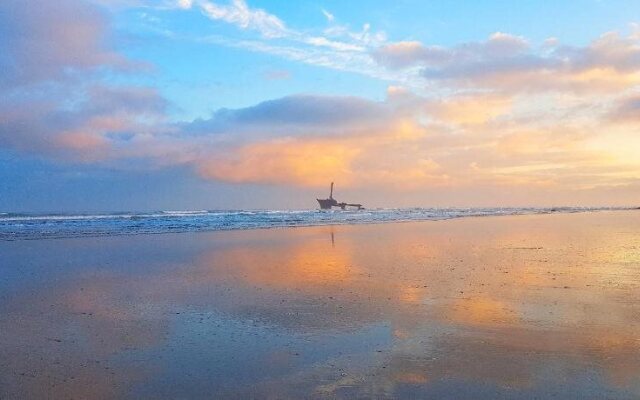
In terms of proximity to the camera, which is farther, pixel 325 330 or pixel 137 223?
pixel 137 223

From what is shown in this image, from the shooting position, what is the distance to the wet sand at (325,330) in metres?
4.96

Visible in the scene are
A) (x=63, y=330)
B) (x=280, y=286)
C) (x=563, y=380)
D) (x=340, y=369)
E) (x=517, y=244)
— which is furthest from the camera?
(x=517, y=244)

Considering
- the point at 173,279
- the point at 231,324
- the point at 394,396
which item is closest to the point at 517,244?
the point at 173,279

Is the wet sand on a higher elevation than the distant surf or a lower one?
lower

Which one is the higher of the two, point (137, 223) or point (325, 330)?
point (137, 223)

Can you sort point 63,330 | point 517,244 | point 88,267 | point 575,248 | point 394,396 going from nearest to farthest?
point 394,396
point 63,330
point 88,267
point 575,248
point 517,244

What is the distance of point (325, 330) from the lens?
6965 millimetres

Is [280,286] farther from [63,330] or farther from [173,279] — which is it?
[63,330]

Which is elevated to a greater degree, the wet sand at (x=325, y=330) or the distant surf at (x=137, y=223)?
the distant surf at (x=137, y=223)

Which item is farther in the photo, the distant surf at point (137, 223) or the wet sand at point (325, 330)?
the distant surf at point (137, 223)

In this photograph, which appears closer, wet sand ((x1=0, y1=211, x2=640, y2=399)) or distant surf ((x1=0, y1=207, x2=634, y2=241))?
wet sand ((x1=0, y1=211, x2=640, y2=399))

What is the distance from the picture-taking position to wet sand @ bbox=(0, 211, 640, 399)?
16.3ft

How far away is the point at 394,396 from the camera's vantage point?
4605 mm

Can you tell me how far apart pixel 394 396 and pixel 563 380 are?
5.89 ft
